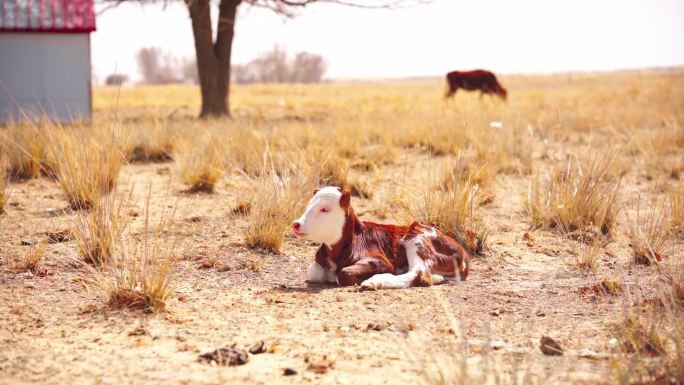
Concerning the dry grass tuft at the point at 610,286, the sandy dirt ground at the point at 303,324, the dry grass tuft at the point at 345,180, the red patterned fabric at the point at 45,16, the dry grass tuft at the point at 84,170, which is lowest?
the sandy dirt ground at the point at 303,324

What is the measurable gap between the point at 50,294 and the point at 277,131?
25.2 feet

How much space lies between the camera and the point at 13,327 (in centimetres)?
434

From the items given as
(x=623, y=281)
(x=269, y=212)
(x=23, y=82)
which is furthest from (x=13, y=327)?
(x=23, y=82)

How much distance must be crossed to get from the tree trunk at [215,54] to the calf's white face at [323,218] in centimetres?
1271

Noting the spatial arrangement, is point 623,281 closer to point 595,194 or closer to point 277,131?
point 595,194

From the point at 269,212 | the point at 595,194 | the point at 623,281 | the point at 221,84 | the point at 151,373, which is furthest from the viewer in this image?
the point at 221,84

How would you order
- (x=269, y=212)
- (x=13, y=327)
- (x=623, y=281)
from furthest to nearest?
1. (x=269, y=212)
2. (x=623, y=281)
3. (x=13, y=327)

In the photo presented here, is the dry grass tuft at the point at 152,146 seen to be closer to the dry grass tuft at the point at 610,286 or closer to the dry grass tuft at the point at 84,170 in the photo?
the dry grass tuft at the point at 84,170

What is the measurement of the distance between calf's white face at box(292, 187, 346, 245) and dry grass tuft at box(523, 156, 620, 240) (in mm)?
2439

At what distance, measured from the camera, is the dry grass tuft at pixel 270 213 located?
614 centimetres

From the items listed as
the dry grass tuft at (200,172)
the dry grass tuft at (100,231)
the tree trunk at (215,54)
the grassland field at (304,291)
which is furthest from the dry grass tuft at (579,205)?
the tree trunk at (215,54)

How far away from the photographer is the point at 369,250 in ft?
16.9

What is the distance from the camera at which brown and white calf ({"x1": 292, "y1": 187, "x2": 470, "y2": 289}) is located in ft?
16.5

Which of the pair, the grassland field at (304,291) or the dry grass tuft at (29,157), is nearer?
the grassland field at (304,291)
